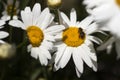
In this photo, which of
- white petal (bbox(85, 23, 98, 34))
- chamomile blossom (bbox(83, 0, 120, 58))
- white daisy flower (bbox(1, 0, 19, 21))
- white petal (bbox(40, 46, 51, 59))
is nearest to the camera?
chamomile blossom (bbox(83, 0, 120, 58))

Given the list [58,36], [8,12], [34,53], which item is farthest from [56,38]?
[8,12]

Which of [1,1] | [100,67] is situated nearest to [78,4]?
[100,67]

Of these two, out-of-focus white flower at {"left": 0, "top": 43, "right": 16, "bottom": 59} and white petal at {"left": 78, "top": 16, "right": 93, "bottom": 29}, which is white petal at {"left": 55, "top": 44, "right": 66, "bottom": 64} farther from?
out-of-focus white flower at {"left": 0, "top": 43, "right": 16, "bottom": 59}

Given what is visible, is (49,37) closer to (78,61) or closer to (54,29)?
(54,29)

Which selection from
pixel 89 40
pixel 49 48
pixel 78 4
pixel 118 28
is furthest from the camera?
pixel 78 4

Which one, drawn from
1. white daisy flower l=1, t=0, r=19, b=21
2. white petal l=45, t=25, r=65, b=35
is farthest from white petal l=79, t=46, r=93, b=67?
white daisy flower l=1, t=0, r=19, b=21

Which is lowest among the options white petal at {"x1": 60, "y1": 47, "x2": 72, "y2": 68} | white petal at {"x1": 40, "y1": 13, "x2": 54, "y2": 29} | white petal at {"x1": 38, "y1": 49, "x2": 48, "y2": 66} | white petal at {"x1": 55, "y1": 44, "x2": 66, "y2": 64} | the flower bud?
white petal at {"x1": 60, "y1": 47, "x2": 72, "y2": 68}

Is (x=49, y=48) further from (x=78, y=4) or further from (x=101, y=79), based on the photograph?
(x=78, y=4)
